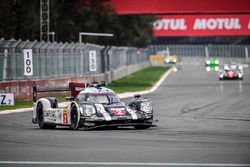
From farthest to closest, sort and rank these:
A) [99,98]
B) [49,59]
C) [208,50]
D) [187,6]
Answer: [208,50], [187,6], [49,59], [99,98]

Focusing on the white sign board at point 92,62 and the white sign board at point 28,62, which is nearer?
the white sign board at point 28,62

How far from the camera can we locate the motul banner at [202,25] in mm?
106375

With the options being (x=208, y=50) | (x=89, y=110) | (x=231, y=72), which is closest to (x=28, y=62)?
(x=89, y=110)

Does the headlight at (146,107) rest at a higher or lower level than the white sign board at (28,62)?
lower

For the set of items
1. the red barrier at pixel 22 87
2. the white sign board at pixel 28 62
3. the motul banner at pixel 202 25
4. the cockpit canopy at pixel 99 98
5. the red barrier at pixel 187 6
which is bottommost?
the cockpit canopy at pixel 99 98

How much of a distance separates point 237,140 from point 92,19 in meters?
59.6

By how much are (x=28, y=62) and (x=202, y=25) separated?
2959 inches

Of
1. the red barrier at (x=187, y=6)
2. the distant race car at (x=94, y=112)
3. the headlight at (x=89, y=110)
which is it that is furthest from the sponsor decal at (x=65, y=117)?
the red barrier at (x=187, y=6)

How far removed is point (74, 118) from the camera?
72.8 ft

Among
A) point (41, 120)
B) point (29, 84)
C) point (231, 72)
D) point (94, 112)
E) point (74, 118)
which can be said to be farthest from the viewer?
point (231, 72)

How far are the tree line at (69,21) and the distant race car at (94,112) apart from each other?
31.1m

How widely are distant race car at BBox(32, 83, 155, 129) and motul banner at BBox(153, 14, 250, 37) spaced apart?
79618 mm

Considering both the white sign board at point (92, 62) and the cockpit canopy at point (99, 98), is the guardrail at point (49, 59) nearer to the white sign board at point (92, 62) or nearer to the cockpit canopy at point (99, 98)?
the white sign board at point (92, 62)

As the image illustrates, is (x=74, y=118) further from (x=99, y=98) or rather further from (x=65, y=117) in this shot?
(x=99, y=98)
